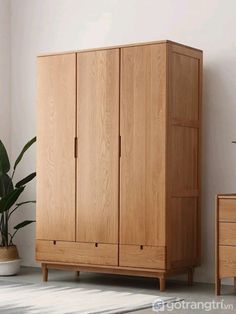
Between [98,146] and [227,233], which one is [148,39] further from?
[227,233]

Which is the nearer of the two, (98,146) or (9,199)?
(98,146)

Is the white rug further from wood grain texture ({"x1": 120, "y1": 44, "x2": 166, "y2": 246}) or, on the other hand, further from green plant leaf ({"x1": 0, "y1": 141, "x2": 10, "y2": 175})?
green plant leaf ({"x1": 0, "y1": 141, "x2": 10, "y2": 175})

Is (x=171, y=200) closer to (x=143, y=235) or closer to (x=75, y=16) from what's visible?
(x=143, y=235)

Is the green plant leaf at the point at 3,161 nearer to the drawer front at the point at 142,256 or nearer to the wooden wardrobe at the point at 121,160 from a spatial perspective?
the wooden wardrobe at the point at 121,160

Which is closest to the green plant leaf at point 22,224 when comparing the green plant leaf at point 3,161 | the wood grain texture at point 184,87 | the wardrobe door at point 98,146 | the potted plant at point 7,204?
the potted plant at point 7,204

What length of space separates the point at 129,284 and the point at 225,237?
3.17 ft

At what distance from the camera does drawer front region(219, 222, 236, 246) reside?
16.7 ft

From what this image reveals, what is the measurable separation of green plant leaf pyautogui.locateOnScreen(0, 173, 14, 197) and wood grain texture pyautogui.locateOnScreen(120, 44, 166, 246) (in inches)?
49.8

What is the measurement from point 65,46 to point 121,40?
0.58 metres

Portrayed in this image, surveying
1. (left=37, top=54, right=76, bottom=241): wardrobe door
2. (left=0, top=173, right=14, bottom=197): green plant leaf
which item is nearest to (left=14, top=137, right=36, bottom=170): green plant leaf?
(left=0, top=173, right=14, bottom=197): green plant leaf

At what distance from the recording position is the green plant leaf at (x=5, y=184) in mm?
6309

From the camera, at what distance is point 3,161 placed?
6305 mm

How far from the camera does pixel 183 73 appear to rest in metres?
5.53

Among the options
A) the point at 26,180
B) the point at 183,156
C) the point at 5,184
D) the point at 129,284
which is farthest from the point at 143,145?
the point at 5,184
